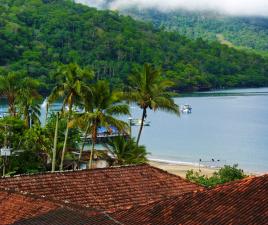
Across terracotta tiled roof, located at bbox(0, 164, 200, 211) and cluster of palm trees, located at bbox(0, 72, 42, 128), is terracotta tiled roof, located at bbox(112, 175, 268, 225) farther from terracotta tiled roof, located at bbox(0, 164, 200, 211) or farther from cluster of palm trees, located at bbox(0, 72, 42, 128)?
cluster of palm trees, located at bbox(0, 72, 42, 128)

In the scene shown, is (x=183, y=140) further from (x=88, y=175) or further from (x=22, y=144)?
(x=88, y=175)

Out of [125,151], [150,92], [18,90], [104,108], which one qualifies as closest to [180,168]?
[18,90]

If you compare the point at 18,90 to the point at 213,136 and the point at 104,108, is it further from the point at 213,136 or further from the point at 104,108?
the point at 213,136

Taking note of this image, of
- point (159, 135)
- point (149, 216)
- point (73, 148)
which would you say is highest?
point (149, 216)

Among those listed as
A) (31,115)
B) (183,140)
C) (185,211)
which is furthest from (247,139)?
(185,211)

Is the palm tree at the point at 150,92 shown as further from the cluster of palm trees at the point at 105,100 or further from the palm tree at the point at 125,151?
the palm tree at the point at 125,151

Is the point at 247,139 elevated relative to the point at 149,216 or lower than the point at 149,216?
lower

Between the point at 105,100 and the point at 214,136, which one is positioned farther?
the point at 214,136
